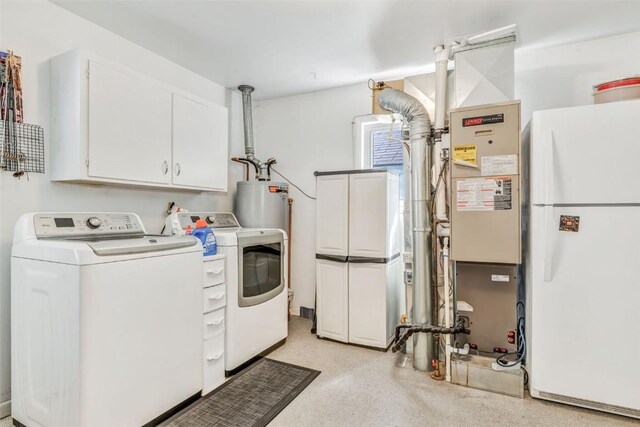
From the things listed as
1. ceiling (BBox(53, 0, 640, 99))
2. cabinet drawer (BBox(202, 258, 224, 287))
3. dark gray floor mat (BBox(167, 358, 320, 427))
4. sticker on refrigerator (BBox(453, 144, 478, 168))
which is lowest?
dark gray floor mat (BBox(167, 358, 320, 427))

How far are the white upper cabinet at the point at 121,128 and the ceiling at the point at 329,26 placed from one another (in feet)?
1.39

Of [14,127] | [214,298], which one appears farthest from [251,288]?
[14,127]

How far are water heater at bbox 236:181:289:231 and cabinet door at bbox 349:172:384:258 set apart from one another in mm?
865

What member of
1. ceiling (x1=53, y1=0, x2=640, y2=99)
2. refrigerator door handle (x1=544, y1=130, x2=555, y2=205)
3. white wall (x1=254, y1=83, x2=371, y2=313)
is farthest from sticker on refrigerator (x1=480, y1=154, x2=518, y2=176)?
white wall (x1=254, y1=83, x2=371, y2=313)

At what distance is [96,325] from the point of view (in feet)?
5.18

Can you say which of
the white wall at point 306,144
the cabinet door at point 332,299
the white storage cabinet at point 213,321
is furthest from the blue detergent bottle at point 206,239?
the white wall at point 306,144

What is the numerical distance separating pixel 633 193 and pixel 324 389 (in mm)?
2233

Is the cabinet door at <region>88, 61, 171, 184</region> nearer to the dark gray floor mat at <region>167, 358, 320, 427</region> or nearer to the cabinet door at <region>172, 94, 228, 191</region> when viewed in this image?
the cabinet door at <region>172, 94, 228, 191</region>

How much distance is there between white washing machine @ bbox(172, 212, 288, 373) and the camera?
2.45 metres

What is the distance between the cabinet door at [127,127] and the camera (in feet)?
6.90

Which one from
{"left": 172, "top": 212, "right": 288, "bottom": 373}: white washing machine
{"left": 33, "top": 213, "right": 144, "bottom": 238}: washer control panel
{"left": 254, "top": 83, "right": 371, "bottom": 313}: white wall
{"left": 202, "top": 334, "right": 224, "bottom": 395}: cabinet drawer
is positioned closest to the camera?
{"left": 33, "top": 213, "right": 144, "bottom": 238}: washer control panel

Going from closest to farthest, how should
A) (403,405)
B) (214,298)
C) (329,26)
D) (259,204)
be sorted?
(403,405), (214,298), (329,26), (259,204)

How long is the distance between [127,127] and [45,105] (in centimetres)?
48

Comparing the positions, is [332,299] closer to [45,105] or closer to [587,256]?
[587,256]
